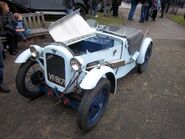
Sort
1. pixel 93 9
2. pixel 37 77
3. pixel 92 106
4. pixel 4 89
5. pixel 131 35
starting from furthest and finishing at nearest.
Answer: pixel 93 9
pixel 131 35
pixel 4 89
pixel 37 77
pixel 92 106

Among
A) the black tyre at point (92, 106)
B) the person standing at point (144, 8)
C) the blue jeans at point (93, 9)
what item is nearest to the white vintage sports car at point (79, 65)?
the black tyre at point (92, 106)

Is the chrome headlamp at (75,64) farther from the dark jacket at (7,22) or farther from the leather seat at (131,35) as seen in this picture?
the dark jacket at (7,22)

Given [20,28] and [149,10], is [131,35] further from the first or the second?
[149,10]

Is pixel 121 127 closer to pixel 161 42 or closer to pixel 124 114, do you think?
pixel 124 114

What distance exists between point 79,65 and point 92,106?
26.0 inches

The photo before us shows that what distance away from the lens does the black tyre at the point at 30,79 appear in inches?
127

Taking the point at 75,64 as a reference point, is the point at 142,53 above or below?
below

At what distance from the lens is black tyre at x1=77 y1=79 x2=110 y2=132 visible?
262cm

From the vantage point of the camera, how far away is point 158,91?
13.7 ft

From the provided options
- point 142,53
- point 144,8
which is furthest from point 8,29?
point 144,8

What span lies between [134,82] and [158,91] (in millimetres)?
540

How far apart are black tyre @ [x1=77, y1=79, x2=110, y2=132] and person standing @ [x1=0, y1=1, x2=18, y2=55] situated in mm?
3387

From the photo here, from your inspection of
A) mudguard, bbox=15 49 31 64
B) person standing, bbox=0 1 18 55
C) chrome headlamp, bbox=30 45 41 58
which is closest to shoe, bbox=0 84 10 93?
mudguard, bbox=15 49 31 64

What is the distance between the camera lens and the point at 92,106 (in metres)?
2.93
